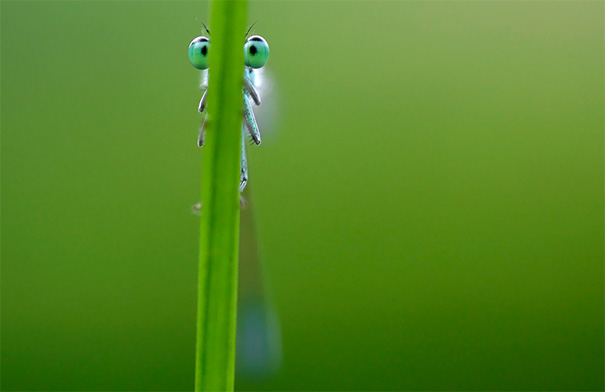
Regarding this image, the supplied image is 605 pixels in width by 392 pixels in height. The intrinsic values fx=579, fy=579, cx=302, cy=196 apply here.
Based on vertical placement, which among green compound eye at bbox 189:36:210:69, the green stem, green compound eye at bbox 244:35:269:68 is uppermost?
green compound eye at bbox 244:35:269:68

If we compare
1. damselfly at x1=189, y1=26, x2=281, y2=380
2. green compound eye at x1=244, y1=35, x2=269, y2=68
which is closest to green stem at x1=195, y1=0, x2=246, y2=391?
damselfly at x1=189, y1=26, x2=281, y2=380

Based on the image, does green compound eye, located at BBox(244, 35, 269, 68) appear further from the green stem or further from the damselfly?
the green stem

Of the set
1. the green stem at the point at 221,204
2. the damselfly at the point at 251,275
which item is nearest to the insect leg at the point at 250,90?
the damselfly at the point at 251,275

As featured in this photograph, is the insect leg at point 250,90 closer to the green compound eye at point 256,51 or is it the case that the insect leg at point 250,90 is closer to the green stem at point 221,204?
the green compound eye at point 256,51

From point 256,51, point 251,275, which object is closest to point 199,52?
point 256,51

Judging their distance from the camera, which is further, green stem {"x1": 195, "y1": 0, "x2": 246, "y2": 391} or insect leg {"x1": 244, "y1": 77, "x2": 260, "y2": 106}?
insect leg {"x1": 244, "y1": 77, "x2": 260, "y2": 106}

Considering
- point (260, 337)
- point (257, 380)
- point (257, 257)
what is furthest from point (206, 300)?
point (257, 380)
